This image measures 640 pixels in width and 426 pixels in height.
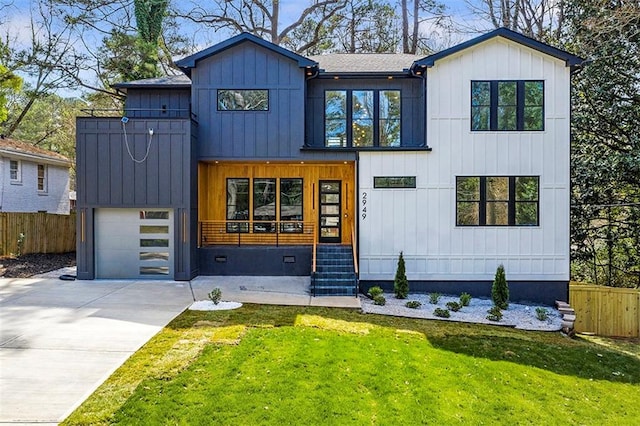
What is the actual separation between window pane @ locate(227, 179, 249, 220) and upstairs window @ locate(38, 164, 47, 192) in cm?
1237

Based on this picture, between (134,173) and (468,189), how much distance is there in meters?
9.04

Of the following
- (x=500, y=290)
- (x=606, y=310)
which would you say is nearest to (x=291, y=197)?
(x=500, y=290)

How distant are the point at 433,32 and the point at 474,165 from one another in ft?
44.3

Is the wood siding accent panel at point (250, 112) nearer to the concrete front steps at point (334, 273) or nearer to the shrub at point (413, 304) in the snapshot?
the concrete front steps at point (334, 273)

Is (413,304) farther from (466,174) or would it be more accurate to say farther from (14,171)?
(14,171)

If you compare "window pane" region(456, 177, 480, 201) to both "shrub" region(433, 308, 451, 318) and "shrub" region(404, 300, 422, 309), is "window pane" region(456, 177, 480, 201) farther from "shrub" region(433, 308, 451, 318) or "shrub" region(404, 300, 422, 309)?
"shrub" region(433, 308, 451, 318)

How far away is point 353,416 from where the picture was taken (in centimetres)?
451

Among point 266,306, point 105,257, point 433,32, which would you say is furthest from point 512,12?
point 105,257

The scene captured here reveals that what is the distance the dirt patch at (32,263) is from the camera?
1220 centimetres

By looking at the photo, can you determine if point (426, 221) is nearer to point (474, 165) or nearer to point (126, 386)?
point (474, 165)

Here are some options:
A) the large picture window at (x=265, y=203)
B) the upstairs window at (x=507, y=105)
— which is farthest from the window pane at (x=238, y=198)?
the upstairs window at (x=507, y=105)

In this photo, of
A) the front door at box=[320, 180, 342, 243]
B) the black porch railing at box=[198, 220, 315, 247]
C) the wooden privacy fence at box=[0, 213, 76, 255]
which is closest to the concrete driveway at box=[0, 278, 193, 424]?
the black porch railing at box=[198, 220, 315, 247]

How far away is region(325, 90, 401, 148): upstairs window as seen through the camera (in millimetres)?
12398

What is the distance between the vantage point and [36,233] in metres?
15.3
